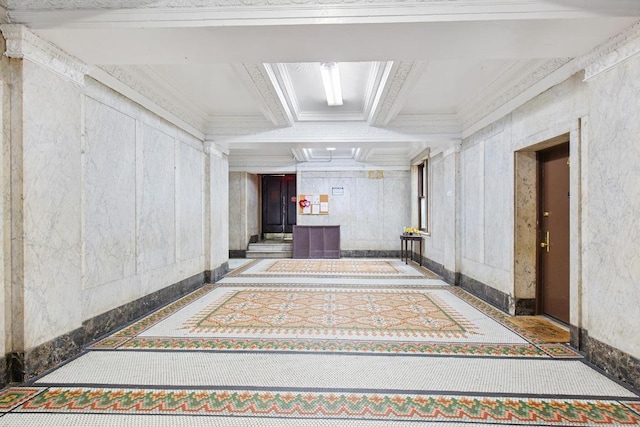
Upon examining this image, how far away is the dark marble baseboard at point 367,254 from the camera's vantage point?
11.6 meters

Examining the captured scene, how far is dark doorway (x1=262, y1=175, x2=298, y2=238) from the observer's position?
14289mm

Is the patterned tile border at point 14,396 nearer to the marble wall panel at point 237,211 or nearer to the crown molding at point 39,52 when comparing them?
the crown molding at point 39,52

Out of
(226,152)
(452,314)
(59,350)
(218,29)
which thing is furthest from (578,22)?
(226,152)

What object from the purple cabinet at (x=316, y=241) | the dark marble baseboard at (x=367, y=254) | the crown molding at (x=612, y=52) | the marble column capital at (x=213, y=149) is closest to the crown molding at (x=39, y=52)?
the marble column capital at (x=213, y=149)

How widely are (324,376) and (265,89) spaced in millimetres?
3810

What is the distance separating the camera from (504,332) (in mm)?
4191

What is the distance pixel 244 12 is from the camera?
9.30 ft

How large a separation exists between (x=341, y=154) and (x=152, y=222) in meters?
7.18

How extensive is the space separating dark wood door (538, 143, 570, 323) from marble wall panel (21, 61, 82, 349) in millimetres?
5415

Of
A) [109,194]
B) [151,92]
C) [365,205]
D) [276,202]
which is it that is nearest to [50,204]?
[109,194]

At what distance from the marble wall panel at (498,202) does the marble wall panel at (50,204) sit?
5219 mm

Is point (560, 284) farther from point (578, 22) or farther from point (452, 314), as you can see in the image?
point (578, 22)

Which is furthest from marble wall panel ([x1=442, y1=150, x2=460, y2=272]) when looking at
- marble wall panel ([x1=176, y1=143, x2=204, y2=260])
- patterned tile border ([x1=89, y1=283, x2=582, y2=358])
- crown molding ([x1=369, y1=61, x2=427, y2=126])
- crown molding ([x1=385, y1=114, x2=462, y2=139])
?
marble wall panel ([x1=176, y1=143, x2=204, y2=260])

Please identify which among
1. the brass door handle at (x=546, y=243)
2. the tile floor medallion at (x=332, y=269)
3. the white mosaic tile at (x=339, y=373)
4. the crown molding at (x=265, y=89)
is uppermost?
the crown molding at (x=265, y=89)
